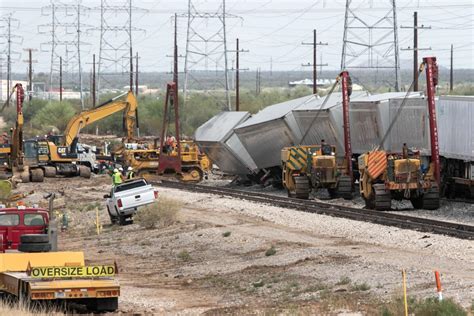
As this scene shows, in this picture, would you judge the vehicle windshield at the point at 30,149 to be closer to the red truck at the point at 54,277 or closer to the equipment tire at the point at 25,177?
the equipment tire at the point at 25,177

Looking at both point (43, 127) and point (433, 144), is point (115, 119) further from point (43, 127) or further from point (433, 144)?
point (433, 144)

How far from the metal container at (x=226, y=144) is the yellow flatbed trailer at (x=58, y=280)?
33.1 metres

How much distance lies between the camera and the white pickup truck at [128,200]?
124 ft

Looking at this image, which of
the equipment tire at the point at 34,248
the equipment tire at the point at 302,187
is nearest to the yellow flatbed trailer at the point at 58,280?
the equipment tire at the point at 34,248

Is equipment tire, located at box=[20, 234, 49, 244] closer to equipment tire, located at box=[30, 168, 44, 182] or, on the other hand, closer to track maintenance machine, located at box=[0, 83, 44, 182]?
track maintenance machine, located at box=[0, 83, 44, 182]

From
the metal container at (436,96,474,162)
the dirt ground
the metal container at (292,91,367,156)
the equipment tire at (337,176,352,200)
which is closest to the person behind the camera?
the dirt ground

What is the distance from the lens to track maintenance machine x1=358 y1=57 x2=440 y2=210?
36031 millimetres

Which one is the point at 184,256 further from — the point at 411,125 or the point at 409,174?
the point at 411,125

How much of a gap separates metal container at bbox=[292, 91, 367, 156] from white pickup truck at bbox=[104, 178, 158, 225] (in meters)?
9.90

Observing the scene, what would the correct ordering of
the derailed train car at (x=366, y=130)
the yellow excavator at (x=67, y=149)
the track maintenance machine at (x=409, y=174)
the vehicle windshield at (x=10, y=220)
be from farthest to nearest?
the yellow excavator at (x=67, y=149)
the derailed train car at (x=366, y=130)
the track maintenance machine at (x=409, y=174)
the vehicle windshield at (x=10, y=220)

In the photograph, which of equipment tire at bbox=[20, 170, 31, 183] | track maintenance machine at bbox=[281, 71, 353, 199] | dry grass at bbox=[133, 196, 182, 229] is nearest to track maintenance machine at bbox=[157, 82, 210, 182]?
equipment tire at bbox=[20, 170, 31, 183]

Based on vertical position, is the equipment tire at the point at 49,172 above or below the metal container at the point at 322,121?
below

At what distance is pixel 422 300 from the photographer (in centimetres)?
1712

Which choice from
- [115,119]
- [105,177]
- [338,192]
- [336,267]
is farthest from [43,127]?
[336,267]
